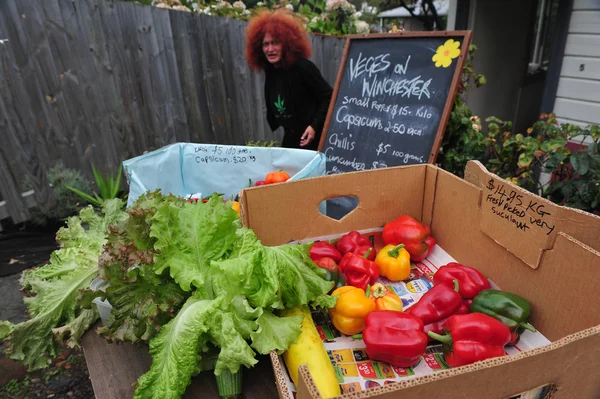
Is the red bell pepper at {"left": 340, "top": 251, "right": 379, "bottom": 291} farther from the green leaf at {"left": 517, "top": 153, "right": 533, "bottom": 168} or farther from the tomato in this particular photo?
the green leaf at {"left": 517, "top": 153, "right": 533, "bottom": 168}

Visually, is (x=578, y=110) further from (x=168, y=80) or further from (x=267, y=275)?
(x=168, y=80)

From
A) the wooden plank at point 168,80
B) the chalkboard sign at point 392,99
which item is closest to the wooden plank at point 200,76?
the wooden plank at point 168,80

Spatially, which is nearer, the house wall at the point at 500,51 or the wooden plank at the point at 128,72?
the wooden plank at the point at 128,72

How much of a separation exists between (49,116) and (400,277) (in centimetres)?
367

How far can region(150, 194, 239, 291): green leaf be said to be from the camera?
3.78ft

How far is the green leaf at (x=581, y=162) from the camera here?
2.04m

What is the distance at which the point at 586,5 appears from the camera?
335 cm

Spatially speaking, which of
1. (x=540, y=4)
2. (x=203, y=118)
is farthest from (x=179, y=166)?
(x=540, y=4)

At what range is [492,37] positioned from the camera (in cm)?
498

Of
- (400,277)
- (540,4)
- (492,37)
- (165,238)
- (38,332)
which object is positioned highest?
(540,4)

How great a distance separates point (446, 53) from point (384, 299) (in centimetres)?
161

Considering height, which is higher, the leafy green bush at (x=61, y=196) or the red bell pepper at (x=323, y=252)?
the red bell pepper at (x=323, y=252)

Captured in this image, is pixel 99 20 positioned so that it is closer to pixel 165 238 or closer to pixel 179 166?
pixel 179 166

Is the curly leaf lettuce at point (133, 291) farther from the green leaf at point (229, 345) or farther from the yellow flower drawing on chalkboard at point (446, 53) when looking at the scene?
the yellow flower drawing on chalkboard at point (446, 53)
